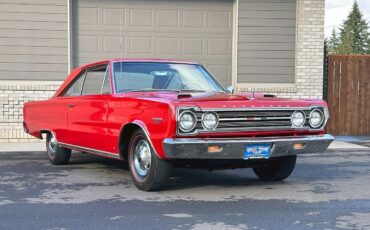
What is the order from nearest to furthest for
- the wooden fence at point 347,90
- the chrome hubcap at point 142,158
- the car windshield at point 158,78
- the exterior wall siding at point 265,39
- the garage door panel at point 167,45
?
the chrome hubcap at point 142,158 < the car windshield at point 158,78 < the garage door panel at point 167,45 < the exterior wall siding at point 265,39 < the wooden fence at point 347,90

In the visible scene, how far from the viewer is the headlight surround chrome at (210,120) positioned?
19.0 feet

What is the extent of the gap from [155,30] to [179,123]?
7.82m

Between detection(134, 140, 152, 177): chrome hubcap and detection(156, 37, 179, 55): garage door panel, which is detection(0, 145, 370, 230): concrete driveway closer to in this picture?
detection(134, 140, 152, 177): chrome hubcap

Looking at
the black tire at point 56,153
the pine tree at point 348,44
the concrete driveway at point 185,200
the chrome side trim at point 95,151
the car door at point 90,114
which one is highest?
the pine tree at point 348,44

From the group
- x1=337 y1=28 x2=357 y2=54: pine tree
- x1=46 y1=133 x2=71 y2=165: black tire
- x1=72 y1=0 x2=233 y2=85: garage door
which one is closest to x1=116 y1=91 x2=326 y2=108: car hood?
x1=46 y1=133 x2=71 y2=165: black tire

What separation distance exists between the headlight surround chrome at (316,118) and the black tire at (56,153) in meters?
4.05

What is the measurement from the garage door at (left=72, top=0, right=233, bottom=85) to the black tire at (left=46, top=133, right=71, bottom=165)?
4.43m

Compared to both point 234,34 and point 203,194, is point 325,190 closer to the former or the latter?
point 203,194

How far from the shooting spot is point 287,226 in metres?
4.86

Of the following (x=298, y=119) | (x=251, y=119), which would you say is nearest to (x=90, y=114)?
(x=251, y=119)

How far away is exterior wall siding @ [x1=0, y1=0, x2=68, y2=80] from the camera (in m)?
12.6

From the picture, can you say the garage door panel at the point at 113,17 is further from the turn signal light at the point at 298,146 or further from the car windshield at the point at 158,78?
the turn signal light at the point at 298,146

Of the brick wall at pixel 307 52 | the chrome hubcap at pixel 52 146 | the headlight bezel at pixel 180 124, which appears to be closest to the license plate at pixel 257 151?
the headlight bezel at pixel 180 124

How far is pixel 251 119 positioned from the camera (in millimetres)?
6004
